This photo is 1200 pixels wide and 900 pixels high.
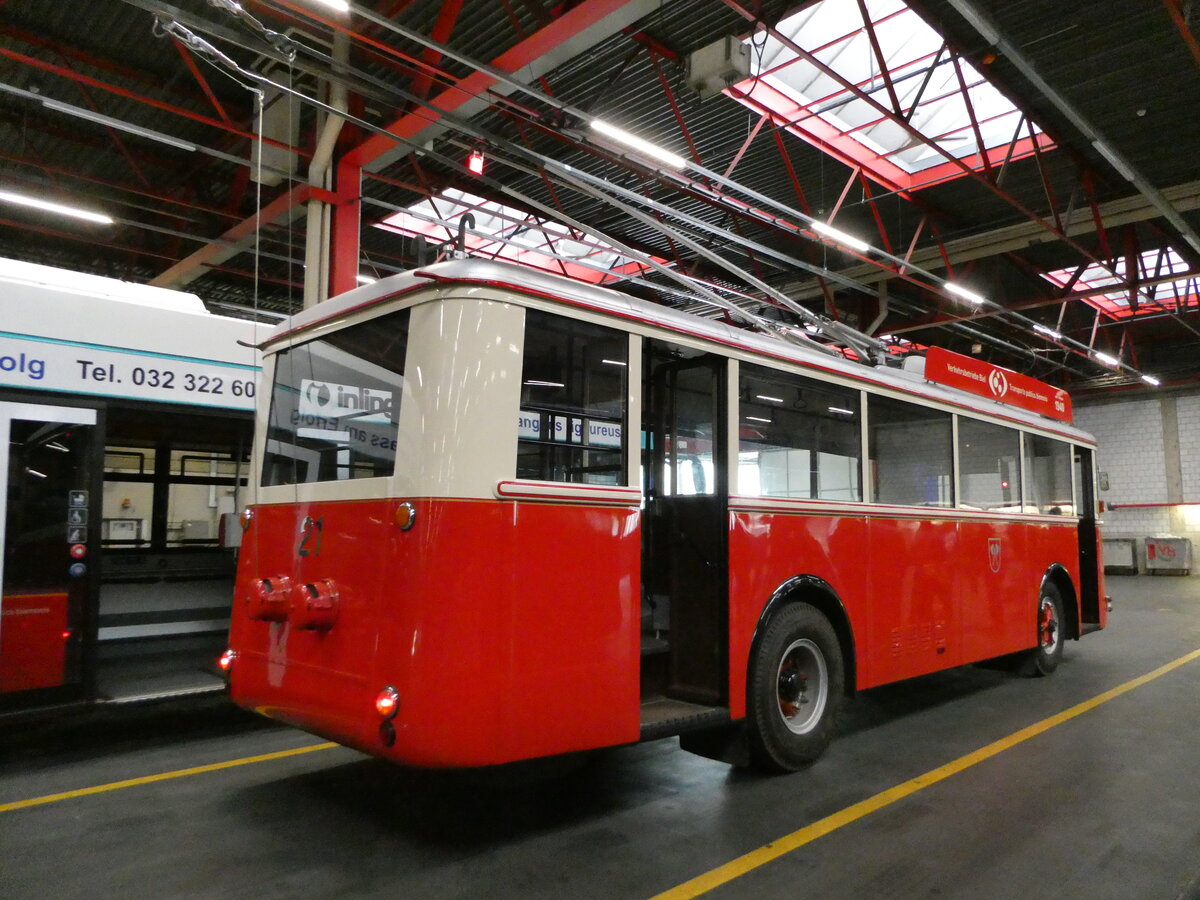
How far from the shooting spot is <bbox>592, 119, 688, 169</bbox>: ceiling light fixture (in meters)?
7.70

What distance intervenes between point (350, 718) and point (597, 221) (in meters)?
11.9

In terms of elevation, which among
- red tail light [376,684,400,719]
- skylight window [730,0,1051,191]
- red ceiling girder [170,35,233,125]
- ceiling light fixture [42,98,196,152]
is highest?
skylight window [730,0,1051,191]

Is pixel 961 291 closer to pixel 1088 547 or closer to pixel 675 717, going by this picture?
pixel 1088 547

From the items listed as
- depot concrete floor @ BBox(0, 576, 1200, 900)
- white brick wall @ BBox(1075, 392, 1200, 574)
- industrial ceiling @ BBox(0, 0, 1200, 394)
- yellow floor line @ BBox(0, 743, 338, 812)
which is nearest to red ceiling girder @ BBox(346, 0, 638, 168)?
industrial ceiling @ BBox(0, 0, 1200, 394)

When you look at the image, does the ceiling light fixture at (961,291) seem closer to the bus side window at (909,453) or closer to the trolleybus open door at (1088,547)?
the trolleybus open door at (1088,547)

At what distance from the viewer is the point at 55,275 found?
18.8 feet

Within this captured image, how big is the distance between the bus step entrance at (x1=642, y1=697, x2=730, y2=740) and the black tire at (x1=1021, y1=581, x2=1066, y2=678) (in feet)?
17.9

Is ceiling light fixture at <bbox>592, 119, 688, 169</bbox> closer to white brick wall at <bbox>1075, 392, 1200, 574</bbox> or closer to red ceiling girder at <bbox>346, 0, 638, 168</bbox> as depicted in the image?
red ceiling girder at <bbox>346, 0, 638, 168</bbox>

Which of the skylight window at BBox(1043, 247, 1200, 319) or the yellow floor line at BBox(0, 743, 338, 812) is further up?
the skylight window at BBox(1043, 247, 1200, 319)

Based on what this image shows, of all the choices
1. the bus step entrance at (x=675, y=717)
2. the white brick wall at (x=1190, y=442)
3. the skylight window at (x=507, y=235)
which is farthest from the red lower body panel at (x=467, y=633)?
the white brick wall at (x=1190, y=442)

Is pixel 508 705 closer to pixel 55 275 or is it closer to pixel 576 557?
pixel 576 557

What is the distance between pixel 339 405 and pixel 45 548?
2.71m

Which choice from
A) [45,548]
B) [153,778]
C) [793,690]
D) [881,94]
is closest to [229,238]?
[45,548]

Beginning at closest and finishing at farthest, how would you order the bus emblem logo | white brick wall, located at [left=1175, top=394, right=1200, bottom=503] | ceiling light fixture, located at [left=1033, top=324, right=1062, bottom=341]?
1. the bus emblem logo
2. ceiling light fixture, located at [left=1033, top=324, right=1062, bottom=341]
3. white brick wall, located at [left=1175, top=394, right=1200, bottom=503]
